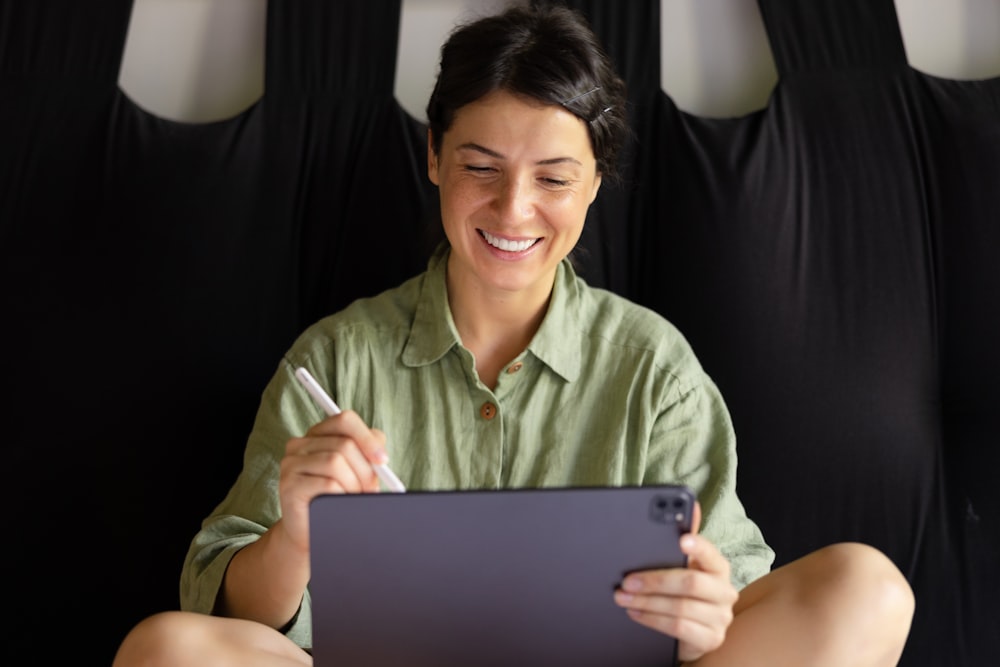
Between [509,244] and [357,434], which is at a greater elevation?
[509,244]

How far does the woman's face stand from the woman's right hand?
311mm

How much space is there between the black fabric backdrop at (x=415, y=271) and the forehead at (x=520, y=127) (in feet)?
0.99

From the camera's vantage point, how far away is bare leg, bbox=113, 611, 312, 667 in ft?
3.12

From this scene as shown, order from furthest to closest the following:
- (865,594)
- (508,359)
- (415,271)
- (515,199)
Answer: (415,271) < (508,359) < (515,199) < (865,594)

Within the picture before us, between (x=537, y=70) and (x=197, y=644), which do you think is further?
(x=537, y=70)

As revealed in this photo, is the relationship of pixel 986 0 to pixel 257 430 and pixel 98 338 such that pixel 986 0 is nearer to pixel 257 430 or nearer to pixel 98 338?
pixel 257 430

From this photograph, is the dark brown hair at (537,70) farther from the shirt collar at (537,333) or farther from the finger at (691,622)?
the finger at (691,622)

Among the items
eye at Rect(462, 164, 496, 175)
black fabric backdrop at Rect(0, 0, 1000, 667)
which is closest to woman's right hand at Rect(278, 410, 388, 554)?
eye at Rect(462, 164, 496, 175)

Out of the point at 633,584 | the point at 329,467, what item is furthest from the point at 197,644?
the point at 633,584

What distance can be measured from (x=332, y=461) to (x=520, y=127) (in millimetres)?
408

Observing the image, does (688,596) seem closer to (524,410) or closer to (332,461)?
(332,461)

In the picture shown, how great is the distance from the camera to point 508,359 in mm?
1292

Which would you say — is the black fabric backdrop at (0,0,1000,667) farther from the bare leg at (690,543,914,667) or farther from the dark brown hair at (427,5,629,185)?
the bare leg at (690,543,914,667)

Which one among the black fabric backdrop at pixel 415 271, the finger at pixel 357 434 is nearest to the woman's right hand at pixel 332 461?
the finger at pixel 357 434
